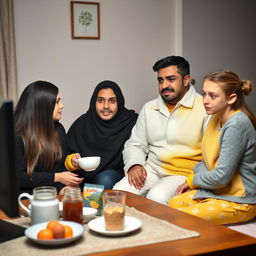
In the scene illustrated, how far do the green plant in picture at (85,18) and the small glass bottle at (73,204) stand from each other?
8.23 ft

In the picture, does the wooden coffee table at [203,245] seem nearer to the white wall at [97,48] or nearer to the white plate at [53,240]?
the white plate at [53,240]

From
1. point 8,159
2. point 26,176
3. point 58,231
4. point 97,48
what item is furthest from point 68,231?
point 97,48

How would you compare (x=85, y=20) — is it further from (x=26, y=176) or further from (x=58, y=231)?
(x=58, y=231)

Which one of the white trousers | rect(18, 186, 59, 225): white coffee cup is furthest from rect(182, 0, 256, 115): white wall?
rect(18, 186, 59, 225): white coffee cup

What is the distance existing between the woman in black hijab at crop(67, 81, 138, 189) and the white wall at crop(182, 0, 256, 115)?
1.13 m

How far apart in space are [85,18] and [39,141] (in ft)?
5.38

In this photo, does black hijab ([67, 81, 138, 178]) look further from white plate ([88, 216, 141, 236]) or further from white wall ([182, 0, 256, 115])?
white plate ([88, 216, 141, 236])

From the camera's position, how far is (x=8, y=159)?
1.19 meters

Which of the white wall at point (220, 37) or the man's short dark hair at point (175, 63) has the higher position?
the white wall at point (220, 37)

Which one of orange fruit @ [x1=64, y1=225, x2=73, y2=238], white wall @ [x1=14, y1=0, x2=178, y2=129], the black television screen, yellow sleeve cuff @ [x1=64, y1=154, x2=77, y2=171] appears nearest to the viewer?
the black television screen

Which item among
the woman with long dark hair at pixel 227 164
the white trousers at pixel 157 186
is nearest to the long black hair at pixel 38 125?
the white trousers at pixel 157 186

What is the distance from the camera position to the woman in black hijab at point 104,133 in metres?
3.23

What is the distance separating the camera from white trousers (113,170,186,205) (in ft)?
8.74

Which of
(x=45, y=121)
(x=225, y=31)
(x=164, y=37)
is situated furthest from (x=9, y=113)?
(x=225, y=31)
